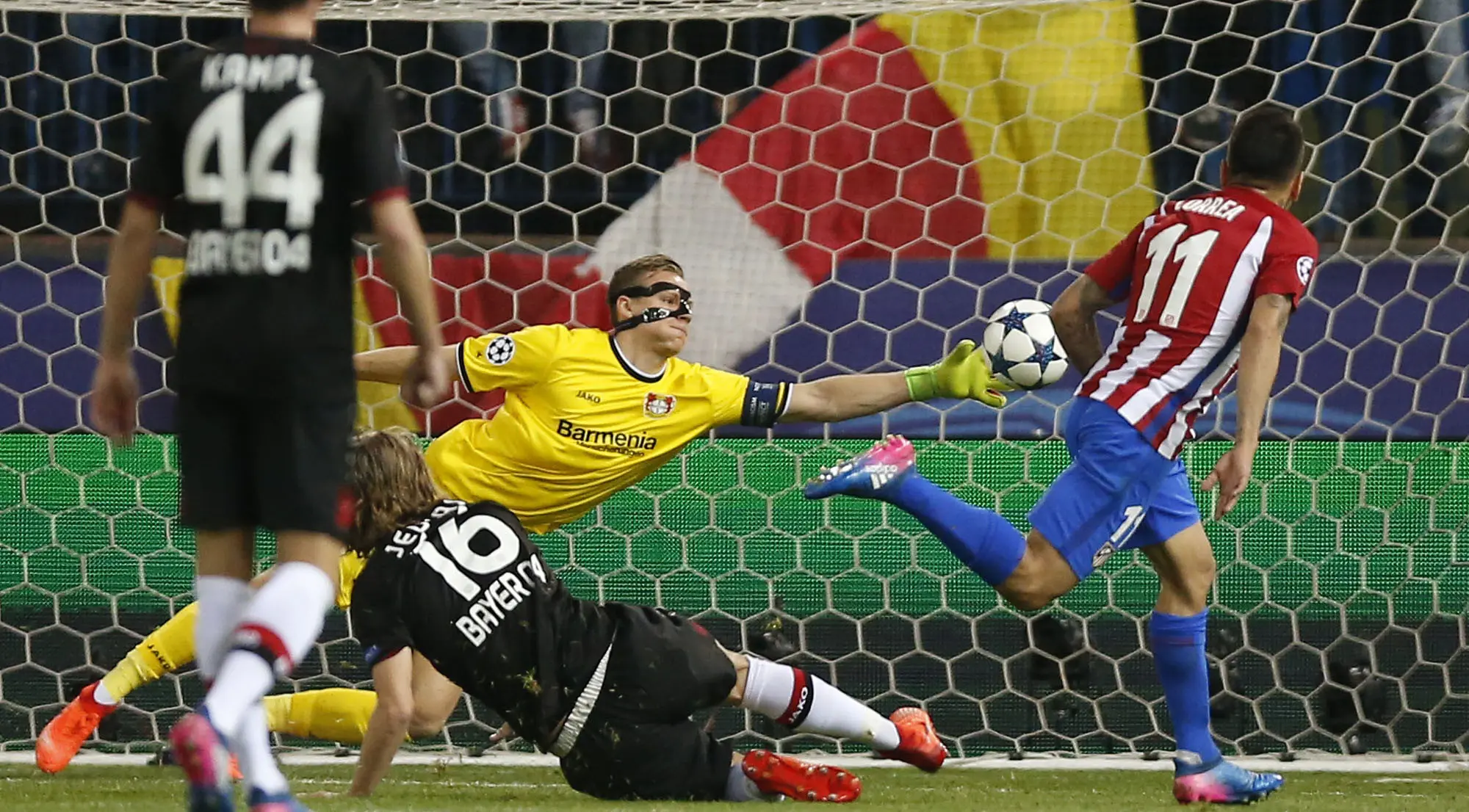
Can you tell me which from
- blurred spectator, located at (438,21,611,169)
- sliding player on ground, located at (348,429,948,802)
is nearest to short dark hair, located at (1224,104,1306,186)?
sliding player on ground, located at (348,429,948,802)

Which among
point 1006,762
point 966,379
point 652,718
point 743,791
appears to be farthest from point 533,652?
point 1006,762

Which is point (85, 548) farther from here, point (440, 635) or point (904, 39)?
point (904, 39)

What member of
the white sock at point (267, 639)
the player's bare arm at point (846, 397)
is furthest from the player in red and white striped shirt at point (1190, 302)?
the white sock at point (267, 639)

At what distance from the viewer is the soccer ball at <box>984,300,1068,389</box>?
411cm

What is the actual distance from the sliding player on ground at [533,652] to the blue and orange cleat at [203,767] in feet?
4.16

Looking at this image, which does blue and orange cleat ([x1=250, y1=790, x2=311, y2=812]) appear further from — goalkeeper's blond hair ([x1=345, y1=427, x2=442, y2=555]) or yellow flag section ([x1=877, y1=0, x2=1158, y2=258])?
yellow flag section ([x1=877, y1=0, x2=1158, y2=258])

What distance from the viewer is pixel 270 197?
2537 mm

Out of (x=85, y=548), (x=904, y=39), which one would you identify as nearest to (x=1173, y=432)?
(x=904, y=39)

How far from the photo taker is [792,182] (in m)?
5.75

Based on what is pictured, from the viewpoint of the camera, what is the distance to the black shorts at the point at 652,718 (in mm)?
3637

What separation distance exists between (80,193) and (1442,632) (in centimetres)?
428

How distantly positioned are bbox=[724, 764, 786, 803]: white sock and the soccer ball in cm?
111

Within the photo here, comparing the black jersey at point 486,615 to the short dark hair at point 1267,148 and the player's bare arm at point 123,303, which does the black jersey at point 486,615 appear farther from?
the short dark hair at point 1267,148

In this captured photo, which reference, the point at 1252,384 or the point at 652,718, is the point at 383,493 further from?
the point at 1252,384
